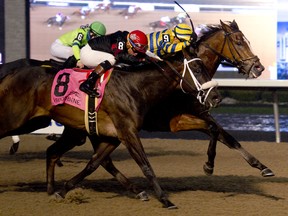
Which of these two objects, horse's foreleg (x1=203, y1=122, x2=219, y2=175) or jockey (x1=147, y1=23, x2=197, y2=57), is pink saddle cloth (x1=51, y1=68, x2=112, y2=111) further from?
horse's foreleg (x1=203, y1=122, x2=219, y2=175)

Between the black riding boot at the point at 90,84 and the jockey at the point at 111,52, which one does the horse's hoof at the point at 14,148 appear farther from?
the black riding boot at the point at 90,84

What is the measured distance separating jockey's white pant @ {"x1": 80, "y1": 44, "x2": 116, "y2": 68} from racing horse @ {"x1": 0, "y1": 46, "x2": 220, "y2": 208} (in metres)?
0.23

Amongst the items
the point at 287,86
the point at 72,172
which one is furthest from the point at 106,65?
the point at 287,86

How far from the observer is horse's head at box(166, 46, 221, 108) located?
6.81 m

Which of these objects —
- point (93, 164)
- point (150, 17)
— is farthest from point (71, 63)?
point (150, 17)

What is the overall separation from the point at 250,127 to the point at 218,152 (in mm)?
4774

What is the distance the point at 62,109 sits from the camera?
704 cm

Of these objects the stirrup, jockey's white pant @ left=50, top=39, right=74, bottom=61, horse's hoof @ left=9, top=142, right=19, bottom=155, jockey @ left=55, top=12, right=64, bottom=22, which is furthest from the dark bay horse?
jockey @ left=55, top=12, right=64, bottom=22

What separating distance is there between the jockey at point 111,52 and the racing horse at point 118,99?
113 millimetres

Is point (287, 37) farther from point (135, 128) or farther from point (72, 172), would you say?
point (135, 128)

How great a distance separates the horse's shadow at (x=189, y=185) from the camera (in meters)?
7.53

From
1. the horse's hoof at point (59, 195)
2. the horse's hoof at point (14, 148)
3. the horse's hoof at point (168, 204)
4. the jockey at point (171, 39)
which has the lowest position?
the horse's hoof at point (14, 148)

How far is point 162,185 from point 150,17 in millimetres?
5767

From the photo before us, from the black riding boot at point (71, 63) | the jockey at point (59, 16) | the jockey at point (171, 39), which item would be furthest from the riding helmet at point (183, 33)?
the jockey at point (59, 16)
